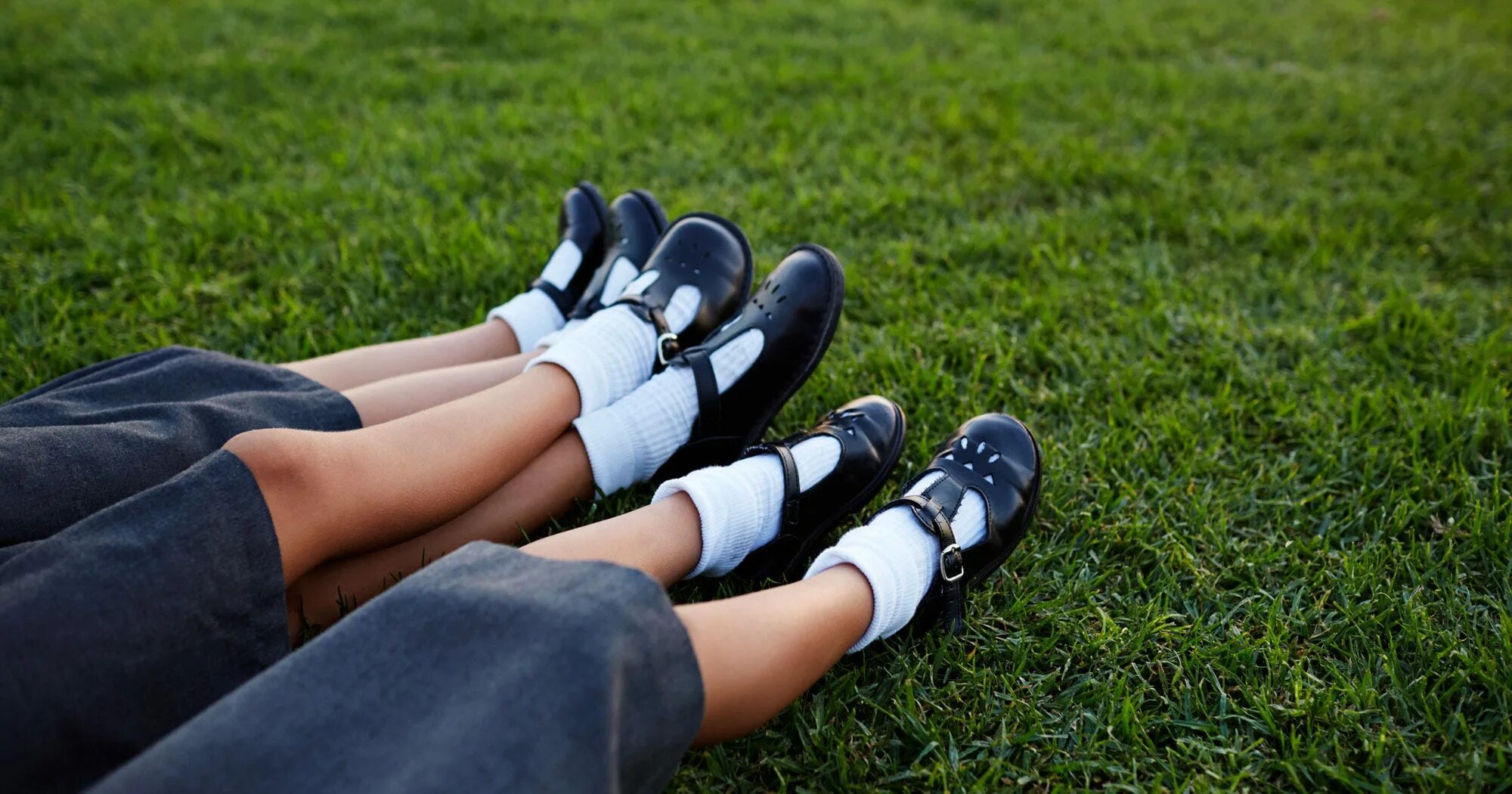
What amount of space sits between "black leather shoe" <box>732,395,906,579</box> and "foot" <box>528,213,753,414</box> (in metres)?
0.32

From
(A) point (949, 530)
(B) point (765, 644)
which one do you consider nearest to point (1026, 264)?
(A) point (949, 530)

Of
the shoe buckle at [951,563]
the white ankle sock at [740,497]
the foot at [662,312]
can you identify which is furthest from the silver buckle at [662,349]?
the shoe buckle at [951,563]

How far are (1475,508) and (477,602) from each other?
5.86 ft

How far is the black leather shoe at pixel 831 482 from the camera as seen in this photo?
1593mm

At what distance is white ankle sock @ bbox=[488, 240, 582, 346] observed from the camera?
2.07m

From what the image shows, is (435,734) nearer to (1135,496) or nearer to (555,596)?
(555,596)

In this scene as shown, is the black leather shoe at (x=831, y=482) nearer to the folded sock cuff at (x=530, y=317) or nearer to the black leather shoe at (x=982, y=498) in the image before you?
the black leather shoe at (x=982, y=498)

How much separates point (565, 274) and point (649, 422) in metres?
0.70

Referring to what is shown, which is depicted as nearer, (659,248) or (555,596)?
(555,596)

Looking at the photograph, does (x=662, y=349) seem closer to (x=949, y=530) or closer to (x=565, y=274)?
(x=565, y=274)

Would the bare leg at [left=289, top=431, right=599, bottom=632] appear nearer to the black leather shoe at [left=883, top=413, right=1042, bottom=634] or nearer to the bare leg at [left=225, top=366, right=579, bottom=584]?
the bare leg at [left=225, top=366, right=579, bottom=584]

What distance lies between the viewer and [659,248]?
2041mm

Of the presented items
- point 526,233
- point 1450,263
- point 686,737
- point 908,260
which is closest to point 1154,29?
point 1450,263

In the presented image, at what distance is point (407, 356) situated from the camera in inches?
74.1
